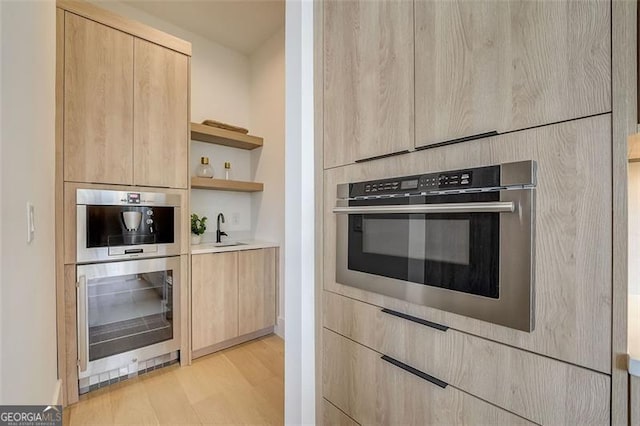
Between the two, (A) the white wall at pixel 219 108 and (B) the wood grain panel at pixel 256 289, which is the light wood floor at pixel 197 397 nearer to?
(B) the wood grain panel at pixel 256 289

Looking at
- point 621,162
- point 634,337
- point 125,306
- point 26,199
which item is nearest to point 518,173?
point 621,162

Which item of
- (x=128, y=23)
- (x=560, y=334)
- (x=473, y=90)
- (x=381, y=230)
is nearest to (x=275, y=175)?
(x=128, y=23)

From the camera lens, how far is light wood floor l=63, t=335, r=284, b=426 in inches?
67.0

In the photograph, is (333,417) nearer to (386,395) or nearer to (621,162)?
(386,395)

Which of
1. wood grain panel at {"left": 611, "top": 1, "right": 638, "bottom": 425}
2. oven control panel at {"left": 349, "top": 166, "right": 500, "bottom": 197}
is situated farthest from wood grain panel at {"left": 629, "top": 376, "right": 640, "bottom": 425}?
oven control panel at {"left": 349, "top": 166, "right": 500, "bottom": 197}

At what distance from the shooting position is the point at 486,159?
82 centimetres

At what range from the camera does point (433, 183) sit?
0.92 meters

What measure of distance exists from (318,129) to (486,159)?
2.50 feet

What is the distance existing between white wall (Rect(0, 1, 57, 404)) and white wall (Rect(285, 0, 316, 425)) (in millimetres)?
949

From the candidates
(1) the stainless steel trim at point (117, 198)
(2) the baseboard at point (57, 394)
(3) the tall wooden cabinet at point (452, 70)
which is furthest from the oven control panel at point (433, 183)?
(2) the baseboard at point (57, 394)

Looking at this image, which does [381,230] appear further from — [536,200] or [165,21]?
[165,21]

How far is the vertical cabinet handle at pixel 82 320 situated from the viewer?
5.97 feet

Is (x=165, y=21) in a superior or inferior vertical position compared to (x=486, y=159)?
superior

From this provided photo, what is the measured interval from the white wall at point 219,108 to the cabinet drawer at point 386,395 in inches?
82.5
